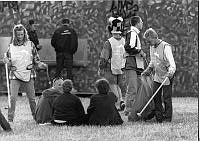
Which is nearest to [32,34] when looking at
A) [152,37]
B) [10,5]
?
[10,5]

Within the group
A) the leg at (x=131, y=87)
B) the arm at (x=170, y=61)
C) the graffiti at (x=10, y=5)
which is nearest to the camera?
the arm at (x=170, y=61)

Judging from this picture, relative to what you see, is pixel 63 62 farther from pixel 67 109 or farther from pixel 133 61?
pixel 67 109

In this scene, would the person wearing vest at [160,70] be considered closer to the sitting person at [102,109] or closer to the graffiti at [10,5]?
the sitting person at [102,109]

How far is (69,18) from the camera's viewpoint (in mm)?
18891

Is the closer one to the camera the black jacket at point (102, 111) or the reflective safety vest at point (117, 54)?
the black jacket at point (102, 111)

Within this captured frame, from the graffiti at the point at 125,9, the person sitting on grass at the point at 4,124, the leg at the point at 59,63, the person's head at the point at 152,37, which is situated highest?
the graffiti at the point at 125,9

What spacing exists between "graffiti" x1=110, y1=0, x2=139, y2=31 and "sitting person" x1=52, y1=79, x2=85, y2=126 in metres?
7.09

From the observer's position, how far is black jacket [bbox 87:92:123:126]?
1170 centimetres

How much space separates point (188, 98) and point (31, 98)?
648 centimetres

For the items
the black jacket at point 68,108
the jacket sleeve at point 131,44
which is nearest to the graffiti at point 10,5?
the jacket sleeve at point 131,44

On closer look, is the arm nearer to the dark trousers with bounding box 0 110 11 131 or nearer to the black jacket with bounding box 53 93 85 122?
the black jacket with bounding box 53 93 85 122

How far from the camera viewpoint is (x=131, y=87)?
1350cm

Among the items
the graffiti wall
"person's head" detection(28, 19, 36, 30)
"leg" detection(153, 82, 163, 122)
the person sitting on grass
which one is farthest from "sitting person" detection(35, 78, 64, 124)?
the graffiti wall

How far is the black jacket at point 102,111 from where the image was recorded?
1170 centimetres
